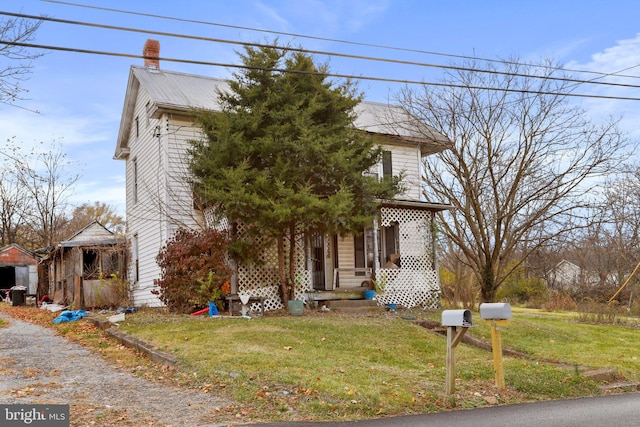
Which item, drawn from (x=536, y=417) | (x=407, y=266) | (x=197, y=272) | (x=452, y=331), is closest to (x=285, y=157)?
(x=197, y=272)

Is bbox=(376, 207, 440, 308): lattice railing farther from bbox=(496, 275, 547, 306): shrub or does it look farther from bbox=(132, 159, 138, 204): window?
bbox=(496, 275, 547, 306): shrub

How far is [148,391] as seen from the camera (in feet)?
27.7

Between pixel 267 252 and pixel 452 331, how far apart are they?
941 centimetres

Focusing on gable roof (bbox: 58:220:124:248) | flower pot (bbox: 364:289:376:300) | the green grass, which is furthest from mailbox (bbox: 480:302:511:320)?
gable roof (bbox: 58:220:124:248)

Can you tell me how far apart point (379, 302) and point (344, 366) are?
9.14 m

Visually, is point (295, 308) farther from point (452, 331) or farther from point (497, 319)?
point (497, 319)

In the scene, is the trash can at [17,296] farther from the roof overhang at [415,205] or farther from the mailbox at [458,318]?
the mailbox at [458,318]

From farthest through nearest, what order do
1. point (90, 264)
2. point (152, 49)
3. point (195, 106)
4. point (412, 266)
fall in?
point (90, 264) → point (152, 49) → point (412, 266) → point (195, 106)

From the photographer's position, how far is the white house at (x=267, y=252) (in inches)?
734

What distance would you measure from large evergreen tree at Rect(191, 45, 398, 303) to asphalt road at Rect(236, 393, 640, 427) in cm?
787

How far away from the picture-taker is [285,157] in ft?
52.8

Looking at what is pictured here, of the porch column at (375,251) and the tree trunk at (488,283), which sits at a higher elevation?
the porch column at (375,251)

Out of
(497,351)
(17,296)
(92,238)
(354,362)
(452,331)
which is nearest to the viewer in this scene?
(452,331)

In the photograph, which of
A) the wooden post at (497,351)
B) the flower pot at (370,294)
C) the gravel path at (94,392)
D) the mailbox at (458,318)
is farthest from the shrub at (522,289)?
the gravel path at (94,392)
